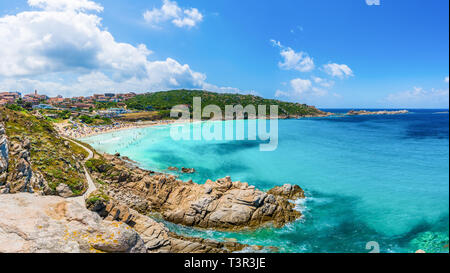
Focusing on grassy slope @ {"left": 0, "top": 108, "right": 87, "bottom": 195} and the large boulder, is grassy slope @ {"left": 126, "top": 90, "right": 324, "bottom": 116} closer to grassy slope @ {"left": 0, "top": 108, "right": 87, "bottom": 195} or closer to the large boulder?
grassy slope @ {"left": 0, "top": 108, "right": 87, "bottom": 195}

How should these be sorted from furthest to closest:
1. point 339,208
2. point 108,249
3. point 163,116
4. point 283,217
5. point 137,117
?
point 163,116
point 137,117
point 339,208
point 283,217
point 108,249

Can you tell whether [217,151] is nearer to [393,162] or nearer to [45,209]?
[393,162]

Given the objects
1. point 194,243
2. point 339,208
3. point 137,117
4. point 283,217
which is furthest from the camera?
point 137,117

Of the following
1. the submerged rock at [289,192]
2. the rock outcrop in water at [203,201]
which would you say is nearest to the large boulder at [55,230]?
the rock outcrop in water at [203,201]

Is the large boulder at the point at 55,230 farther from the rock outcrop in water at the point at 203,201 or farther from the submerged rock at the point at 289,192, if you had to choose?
the submerged rock at the point at 289,192
